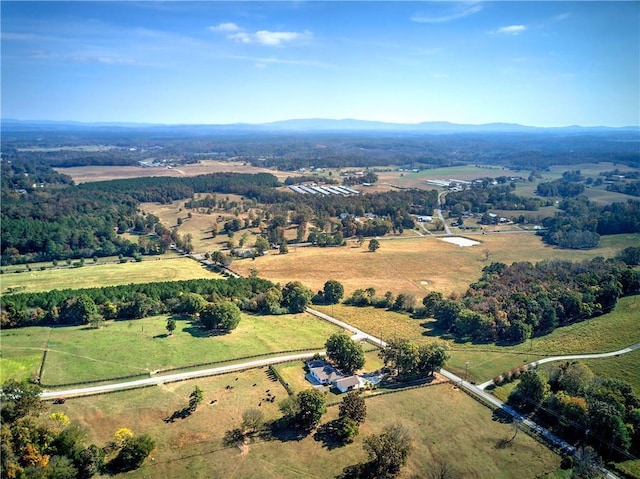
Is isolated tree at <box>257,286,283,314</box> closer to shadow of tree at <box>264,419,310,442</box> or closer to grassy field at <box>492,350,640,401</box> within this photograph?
shadow of tree at <box>264,419,310,442</box>

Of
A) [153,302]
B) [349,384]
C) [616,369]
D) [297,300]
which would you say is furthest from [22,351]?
A: [616,369]

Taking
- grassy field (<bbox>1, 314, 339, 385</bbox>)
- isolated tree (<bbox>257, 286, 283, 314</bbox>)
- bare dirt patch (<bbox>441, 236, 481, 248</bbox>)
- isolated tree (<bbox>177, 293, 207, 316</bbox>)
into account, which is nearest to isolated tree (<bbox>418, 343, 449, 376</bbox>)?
grassy field (<bbox>1, 314, 339, 385</bbox>)

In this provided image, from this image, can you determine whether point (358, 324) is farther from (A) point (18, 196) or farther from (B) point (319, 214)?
(A) point (18, 196)

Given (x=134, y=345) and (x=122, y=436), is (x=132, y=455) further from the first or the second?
(x=134, y=345)

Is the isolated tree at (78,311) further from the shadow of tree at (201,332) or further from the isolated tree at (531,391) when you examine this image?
the isolated tree at (531,391)

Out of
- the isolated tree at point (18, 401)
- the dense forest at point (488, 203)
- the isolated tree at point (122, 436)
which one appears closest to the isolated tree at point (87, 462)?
the isolated tree at point (122, 436)

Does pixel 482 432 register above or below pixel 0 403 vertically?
below

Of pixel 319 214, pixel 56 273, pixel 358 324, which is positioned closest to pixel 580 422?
pixel 358 324
